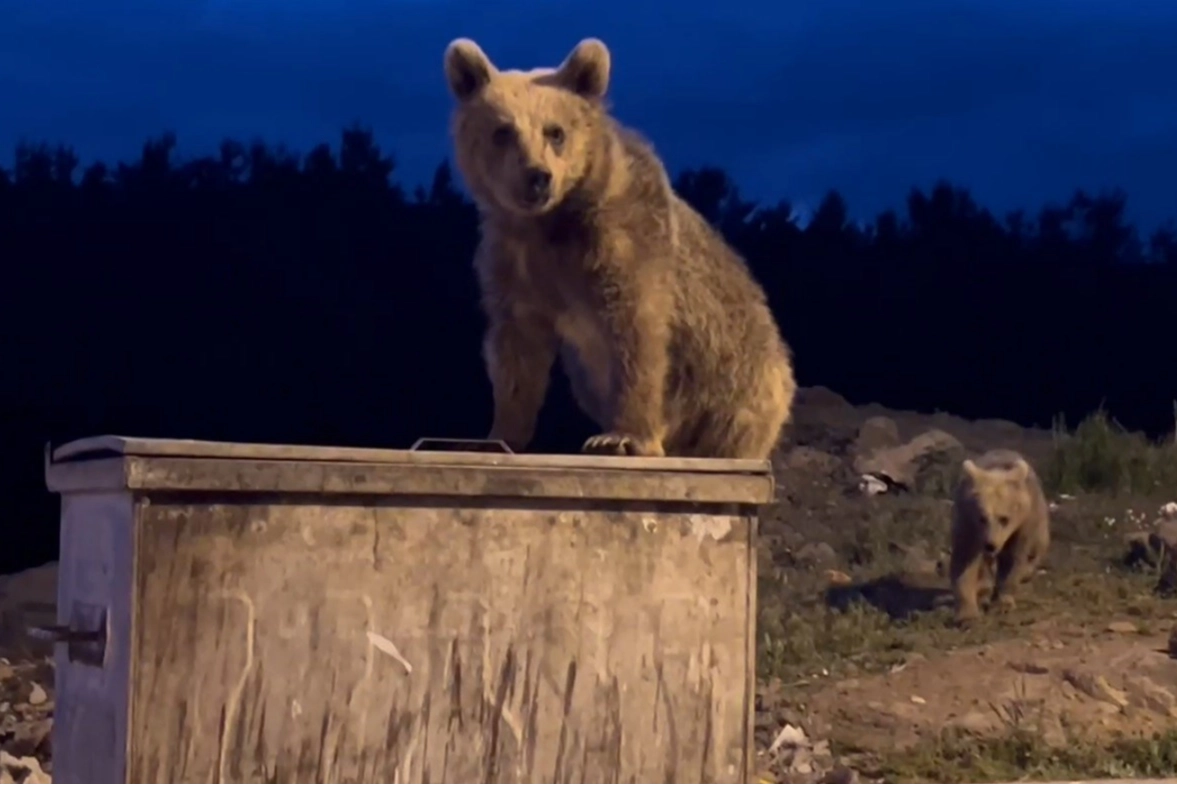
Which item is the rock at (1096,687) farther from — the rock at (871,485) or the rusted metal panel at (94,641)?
the rock at (871,485)

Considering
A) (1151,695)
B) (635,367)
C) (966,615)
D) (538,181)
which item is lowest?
(1151,695)

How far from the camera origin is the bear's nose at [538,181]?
4234 millimetres

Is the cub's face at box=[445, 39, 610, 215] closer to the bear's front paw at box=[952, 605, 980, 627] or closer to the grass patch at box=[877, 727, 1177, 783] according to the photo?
the grass patch at box=[877, 727, 1177, 783]

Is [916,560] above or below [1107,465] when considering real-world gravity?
below

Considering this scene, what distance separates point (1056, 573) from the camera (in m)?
8.05

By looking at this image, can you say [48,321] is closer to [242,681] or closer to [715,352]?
[715,352]

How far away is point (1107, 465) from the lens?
10180mm

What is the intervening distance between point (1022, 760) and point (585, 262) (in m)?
1.91

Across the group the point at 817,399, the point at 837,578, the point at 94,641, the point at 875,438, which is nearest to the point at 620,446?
the point at 94,641

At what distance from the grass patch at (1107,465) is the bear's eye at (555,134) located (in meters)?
6.44

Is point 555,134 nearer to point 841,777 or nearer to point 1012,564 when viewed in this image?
point 841,777

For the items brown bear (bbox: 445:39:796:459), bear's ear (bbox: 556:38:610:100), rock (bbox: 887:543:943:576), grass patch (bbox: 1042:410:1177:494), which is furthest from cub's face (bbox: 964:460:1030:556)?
bear's ear (bbox: 556:38:610:100)

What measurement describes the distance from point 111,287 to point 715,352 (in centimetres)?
927

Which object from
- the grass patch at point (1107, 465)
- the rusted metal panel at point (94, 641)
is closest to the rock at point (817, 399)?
the grass patch at point (1107, 465)
